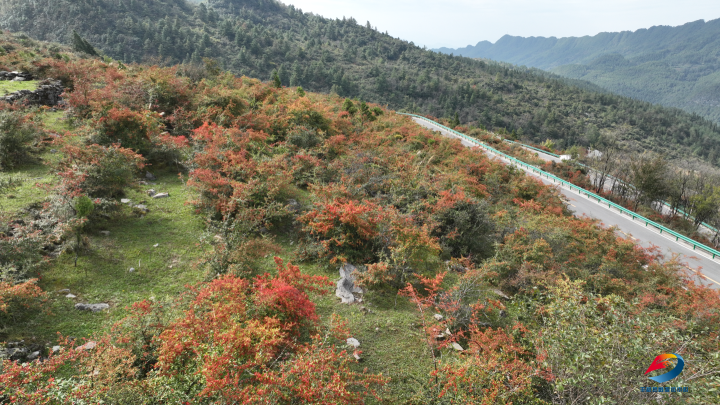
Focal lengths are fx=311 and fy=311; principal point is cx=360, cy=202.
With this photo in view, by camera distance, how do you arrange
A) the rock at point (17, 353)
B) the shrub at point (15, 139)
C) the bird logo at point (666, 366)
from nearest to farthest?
the bird logo at point (666, 366)
the rock at point (17, 353)
the shrub at point (15, 139)

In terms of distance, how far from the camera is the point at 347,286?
7.84 m

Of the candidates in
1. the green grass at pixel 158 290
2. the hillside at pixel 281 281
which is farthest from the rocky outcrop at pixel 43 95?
the green grass at pixel 158 290

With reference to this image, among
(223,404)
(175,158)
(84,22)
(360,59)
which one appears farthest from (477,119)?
(84,22)

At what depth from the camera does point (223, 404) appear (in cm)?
377

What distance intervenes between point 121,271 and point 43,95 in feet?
43.2

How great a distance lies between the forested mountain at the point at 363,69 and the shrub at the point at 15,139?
55.6 metres

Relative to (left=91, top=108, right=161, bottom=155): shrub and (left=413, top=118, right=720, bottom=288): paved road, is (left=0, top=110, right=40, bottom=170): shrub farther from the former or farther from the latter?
(left=413, top=118, right=720, bottom=288): paved road

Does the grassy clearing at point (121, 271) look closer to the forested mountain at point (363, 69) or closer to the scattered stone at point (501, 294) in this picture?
the scattered stone at point (501, 294)

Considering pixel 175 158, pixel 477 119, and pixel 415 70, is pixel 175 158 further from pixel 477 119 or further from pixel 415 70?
pixel 415 70

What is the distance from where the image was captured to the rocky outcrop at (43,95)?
12348 millimetres

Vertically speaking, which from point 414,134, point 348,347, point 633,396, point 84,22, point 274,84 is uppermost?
point 84,22

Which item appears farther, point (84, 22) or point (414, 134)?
point (84, 22)

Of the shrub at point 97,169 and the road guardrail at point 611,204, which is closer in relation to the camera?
the shrub at point 97,169

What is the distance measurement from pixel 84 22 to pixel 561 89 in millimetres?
129897
